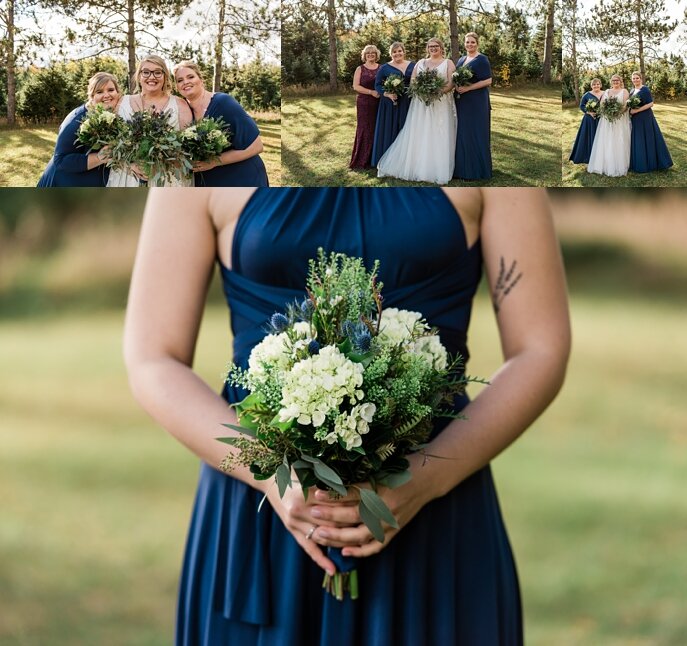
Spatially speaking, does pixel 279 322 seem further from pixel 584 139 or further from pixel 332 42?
pixel 584 139

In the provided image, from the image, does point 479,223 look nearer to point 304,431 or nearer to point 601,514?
point 304,431

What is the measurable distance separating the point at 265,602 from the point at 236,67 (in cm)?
169

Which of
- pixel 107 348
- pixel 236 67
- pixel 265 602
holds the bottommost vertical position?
pixel 107 348

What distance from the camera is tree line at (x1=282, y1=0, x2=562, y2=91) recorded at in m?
2.77

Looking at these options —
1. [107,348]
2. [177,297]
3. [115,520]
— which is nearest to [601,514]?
[115,520]

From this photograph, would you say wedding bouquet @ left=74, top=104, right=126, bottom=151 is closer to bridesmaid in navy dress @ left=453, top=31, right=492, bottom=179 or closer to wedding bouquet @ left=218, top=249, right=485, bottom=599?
bridesmaid in navy dress @ left=453, top=31, right=492, bottom=179

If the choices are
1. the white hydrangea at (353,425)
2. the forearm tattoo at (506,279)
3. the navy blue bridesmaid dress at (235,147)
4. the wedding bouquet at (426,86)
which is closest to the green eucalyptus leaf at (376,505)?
the white hydrangea at (353,425)

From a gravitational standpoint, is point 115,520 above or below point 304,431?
below

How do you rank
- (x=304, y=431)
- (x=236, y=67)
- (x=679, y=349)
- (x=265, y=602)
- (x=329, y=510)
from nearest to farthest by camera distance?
(x=304, y=431) < (x=329, y=510) < (x=265, y=602) < (x=236, y=67) < (x=679, y=349)

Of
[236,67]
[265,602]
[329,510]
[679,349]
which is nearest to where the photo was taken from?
[329,510]

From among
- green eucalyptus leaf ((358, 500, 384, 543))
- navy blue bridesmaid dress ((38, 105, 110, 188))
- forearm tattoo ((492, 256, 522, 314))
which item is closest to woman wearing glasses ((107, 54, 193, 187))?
navy blue bridesmaid dress ((38, 105, 110, 188))

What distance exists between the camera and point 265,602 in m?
1.73

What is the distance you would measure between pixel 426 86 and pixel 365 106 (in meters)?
0.21

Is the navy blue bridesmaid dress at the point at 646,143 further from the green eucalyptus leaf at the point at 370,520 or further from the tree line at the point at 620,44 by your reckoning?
the green eucalyptus leaf at the point at 370,520
